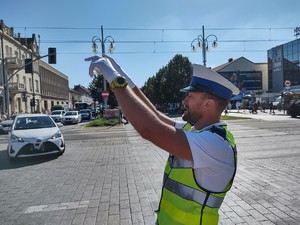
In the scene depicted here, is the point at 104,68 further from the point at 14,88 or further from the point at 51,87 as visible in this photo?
the point at 51,87

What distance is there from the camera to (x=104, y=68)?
1650 mm

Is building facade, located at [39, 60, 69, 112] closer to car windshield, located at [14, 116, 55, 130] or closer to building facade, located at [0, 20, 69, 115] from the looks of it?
building facade, located at [0, 20, 69, 115]

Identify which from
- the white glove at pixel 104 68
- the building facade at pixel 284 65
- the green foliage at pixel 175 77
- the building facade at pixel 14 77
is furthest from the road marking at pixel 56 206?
the building facade at pixel 284 65

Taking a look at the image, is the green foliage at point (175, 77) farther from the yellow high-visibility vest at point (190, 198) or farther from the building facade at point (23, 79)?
the yellow high-visibility vest at point (190, 198)

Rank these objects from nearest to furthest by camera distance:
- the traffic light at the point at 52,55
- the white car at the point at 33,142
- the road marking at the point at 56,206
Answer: the road marking at the point at 56,206
the white car at the point at 33,142
the traffic light at the point at 52,55

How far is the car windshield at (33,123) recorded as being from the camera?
34.4 ft

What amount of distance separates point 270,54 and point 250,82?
13438 millimetres

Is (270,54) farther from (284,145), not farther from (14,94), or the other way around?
(284,145)

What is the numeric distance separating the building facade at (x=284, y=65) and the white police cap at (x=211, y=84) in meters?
62.5

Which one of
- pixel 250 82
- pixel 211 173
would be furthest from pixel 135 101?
pixel 250 82

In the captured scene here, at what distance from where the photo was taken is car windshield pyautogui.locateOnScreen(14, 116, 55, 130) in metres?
10.5

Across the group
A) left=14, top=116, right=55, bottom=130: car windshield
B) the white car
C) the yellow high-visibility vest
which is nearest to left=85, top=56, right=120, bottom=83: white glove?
the yellow high-visibility vest

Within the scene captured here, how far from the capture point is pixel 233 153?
1615mm

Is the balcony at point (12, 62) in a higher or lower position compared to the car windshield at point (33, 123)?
higher
